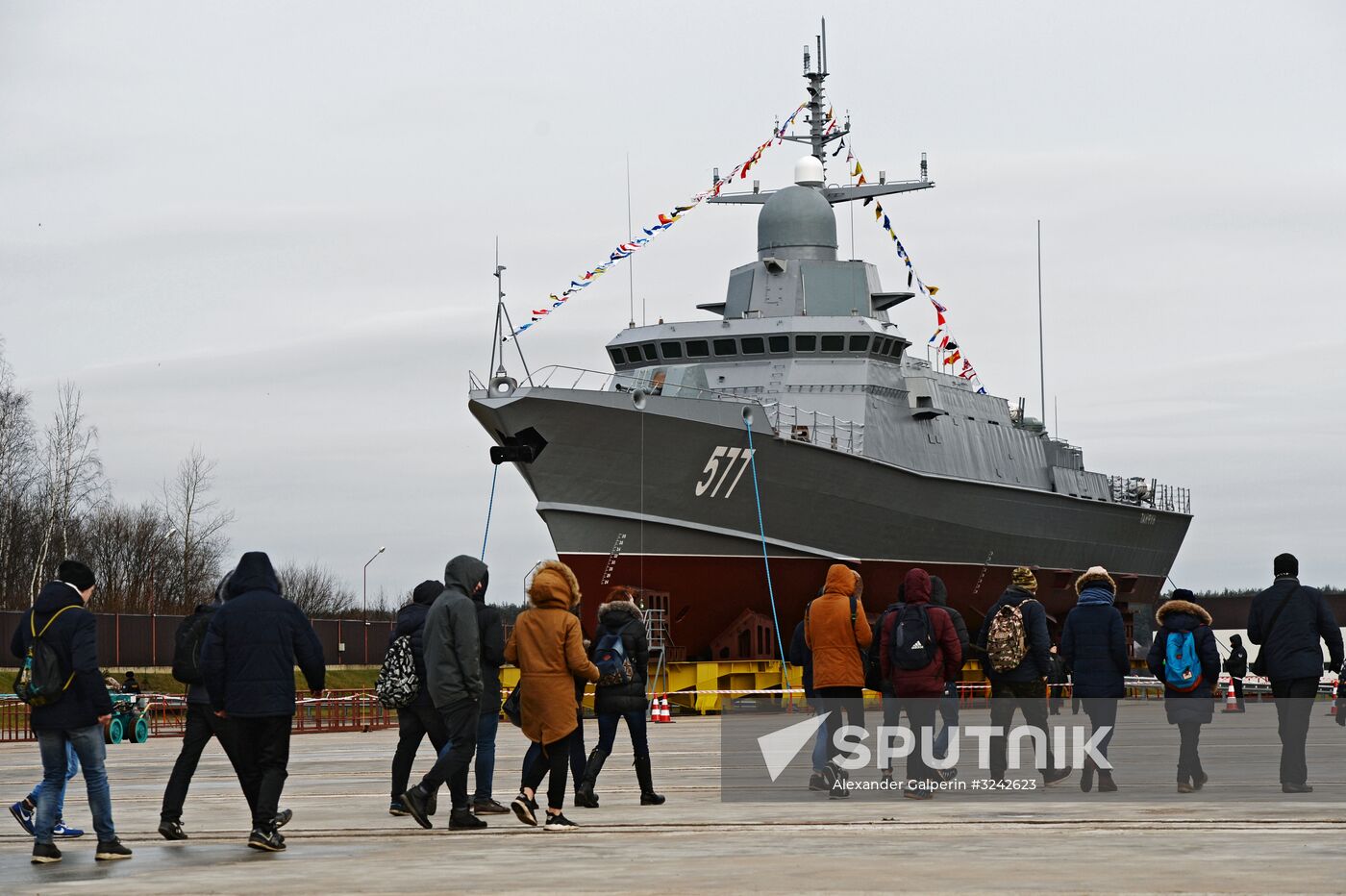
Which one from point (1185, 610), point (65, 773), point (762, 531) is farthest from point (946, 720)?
point (762, 531)

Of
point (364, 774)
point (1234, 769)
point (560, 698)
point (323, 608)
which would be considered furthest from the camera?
point (323, 608)

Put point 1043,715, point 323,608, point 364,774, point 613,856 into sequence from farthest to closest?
1. point 323,608
2. point 364,774
3. point 1043,715
4. point 613,856

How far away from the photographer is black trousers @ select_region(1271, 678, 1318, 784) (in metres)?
11.4

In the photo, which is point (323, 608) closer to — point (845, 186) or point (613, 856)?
point (845, 186)

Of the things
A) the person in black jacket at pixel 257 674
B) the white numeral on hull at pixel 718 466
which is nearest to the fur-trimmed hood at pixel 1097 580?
the person in black jacket at pixel 257 674

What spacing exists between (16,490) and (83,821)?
4164 cm

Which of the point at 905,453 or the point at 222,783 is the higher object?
the point at 905,453

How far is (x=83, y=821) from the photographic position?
10.8 meters

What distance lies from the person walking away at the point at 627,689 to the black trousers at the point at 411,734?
41.0 inches

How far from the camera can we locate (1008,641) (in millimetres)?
12211

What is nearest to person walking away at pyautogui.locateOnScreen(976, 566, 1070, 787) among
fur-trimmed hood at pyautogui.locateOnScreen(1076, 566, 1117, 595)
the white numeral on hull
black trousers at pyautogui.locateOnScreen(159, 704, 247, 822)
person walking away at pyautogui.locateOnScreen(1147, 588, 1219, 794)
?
fur-trimmed hood at pyautogui.locateOnScreen(1076, 566, 1117, 595)

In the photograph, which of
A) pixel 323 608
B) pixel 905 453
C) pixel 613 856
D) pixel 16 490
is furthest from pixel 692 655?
pixel 323 608

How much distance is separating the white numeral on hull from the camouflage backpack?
56.9 ft

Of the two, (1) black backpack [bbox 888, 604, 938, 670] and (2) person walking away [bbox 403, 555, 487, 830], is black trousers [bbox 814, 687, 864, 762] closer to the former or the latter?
(1) black backpack [bbox 888, 604, 938, 670]
